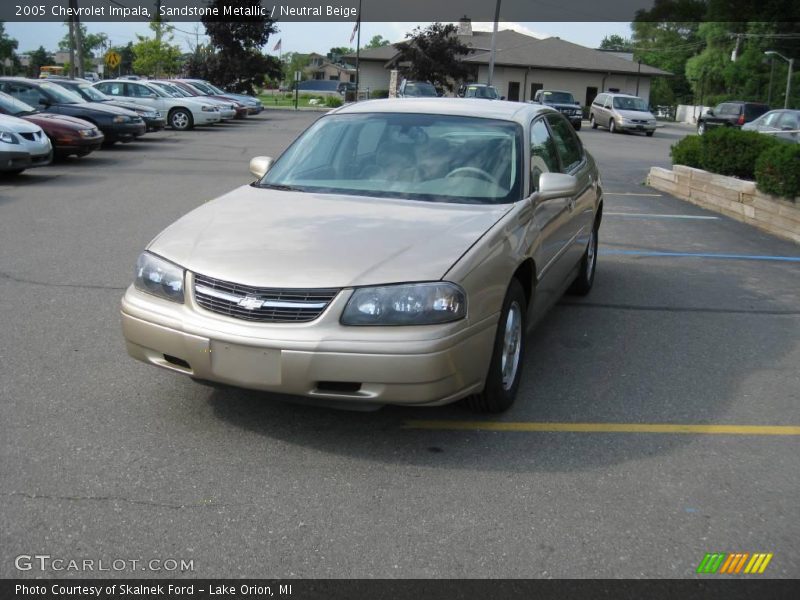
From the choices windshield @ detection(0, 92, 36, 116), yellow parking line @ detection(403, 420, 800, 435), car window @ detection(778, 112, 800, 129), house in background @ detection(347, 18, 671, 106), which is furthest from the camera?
house in background @ detection(347, 18, 671, 106)

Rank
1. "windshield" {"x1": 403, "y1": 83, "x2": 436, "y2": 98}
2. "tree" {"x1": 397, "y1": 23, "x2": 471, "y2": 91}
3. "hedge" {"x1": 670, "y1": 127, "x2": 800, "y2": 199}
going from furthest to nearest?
"tree" {"x1": 397, "y1": 23, "x2": 471, "y2": 91} < "windshield" {"x1": 403, "y1": 83, "x2": 436, "y2": 98} < "hedge" {"x1": 670, "y1": 127, "x2": 800, "y2": 199}

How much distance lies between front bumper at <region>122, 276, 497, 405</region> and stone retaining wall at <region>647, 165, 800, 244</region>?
331 inches

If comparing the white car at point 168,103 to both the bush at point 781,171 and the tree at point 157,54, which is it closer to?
the bush at point 781,171

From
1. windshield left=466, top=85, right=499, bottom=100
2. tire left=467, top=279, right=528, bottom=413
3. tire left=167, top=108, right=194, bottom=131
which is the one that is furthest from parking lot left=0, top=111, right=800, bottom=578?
windshield left=466, top=85, right=499, bottom=100

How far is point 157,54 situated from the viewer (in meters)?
66.2

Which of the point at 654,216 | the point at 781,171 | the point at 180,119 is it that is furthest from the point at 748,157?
the point at 180,119

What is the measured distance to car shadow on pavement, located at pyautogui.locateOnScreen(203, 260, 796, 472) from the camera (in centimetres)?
432

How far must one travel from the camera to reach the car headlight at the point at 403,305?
156 inches

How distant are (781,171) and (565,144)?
5.40 m

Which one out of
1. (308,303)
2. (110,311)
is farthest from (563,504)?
(110,311)

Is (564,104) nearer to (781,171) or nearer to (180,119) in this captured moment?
(180,119)

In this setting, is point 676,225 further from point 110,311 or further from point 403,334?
point 403,334

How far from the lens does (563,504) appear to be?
12.4 feet

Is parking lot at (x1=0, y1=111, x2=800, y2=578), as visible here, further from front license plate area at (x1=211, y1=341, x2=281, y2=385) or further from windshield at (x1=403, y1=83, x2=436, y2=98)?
windshield at (x1=403, y1=83, x2=436, y2=98)
